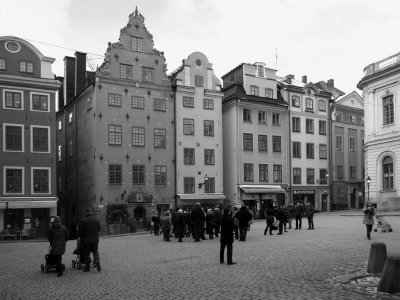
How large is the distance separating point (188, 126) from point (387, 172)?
779 inches

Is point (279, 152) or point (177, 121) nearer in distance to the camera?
point (177, 121)

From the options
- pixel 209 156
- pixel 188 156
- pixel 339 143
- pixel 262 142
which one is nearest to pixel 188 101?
pixel 188 156

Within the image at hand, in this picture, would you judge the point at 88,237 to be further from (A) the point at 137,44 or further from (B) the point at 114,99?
(A) the point at 137,44

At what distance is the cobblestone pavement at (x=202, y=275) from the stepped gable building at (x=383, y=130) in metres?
29.7

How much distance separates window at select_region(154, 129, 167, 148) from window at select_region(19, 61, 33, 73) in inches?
471

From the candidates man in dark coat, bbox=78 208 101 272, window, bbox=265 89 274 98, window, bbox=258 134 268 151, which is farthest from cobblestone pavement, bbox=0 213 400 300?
window, bbox=265 89 274 98

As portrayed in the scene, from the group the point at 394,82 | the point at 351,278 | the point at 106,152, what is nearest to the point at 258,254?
the point at 351,278

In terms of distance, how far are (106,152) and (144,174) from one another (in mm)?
4012

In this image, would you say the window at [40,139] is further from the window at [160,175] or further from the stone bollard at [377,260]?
the stone bollard at [377,260]

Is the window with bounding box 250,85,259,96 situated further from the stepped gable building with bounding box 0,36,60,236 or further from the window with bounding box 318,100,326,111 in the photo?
the stepped gable building with bounding box 0,36,60,236

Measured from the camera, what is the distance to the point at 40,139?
3938 cm

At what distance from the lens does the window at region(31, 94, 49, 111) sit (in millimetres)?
39312

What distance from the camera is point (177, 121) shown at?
4600 centimetres

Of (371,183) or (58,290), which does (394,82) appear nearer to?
(371,183)
